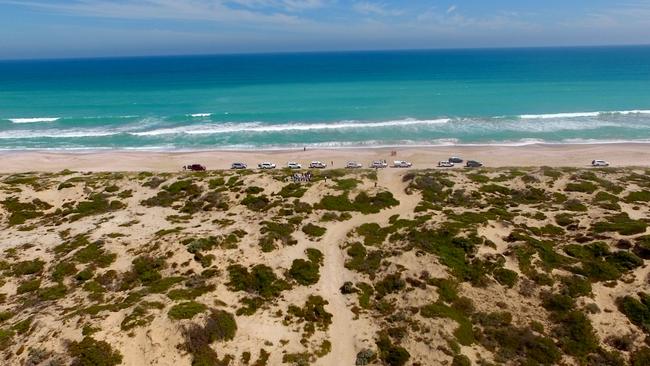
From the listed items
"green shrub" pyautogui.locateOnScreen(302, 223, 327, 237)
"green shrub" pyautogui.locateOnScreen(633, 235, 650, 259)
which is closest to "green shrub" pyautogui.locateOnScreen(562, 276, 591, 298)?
"green shrub" pyautogui.locateOnScreen(633, 235, 650, 259)

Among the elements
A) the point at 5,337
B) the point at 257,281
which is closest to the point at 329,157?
the point at 257,281

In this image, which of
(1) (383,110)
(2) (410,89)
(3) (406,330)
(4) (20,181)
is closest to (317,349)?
Result: (3) (406,330)

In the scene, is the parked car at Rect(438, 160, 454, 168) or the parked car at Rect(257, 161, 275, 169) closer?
the parked car at Rect(438, 160, 454, 168)

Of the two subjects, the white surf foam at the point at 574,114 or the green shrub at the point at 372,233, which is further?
the white surf foam at the point at 574,114

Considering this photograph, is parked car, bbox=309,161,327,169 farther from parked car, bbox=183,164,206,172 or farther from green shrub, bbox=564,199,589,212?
green shrub, bbox=564,199,589,212

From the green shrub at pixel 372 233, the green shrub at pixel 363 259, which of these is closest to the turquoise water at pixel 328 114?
the green shrub at pixel 372 233

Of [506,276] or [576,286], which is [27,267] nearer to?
[506,276]

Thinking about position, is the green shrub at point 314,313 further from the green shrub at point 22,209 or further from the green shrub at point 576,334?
the green shrub at point 22,209
